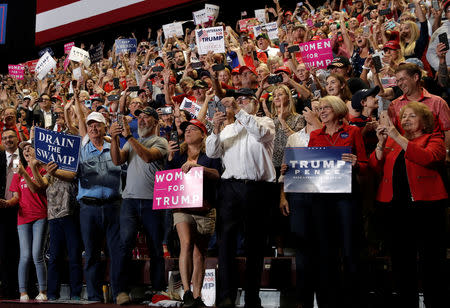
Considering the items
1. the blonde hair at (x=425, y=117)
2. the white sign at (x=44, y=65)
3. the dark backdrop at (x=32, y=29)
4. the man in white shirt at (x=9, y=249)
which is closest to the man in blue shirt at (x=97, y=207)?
the man in white shirt at (x=9, y=249)

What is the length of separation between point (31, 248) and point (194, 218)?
2180 millimetres

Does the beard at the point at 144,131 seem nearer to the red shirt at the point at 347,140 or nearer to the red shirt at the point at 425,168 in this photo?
the red shirt at the point at 347,140

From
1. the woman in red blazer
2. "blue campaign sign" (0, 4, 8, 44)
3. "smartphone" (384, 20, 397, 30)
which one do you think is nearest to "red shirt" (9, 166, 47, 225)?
the woman in red blazer

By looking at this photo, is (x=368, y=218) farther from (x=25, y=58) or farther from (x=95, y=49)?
(x=25, y=58)

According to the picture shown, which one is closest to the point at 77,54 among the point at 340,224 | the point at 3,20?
the point at 340,224

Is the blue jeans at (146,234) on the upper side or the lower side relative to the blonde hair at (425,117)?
lower

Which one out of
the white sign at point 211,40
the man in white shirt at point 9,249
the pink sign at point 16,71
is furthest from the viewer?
the pink sign at point 16,71

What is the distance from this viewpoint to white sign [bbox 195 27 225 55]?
363 inches

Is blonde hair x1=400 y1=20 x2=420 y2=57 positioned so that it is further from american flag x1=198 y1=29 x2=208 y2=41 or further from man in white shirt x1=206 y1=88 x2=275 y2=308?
american flag x1=198 y1=29 x2=208 y2=41

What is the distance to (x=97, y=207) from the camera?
234 inches

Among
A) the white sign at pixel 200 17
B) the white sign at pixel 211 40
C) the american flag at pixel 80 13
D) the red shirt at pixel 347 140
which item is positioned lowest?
the red shirt at pixel 347 140

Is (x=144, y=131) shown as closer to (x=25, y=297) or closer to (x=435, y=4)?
(x=25, y=297)

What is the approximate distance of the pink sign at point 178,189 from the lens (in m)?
5.25

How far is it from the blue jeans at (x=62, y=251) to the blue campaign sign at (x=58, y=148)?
1.85ft
